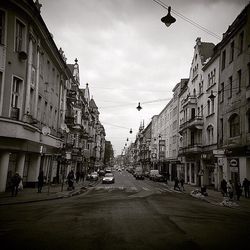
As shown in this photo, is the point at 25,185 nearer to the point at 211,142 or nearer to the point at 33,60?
the point at 33,60

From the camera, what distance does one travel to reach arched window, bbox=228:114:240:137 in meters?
29.6

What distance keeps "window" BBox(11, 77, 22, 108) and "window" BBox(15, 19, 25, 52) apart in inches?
85.6

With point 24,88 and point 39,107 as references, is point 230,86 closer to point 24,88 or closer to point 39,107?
point 39,107

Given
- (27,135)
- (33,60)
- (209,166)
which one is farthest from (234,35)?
(27,135)

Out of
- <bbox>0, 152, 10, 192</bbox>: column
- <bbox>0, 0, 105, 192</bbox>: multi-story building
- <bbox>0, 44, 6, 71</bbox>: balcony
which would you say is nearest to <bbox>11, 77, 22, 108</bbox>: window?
<bbox>0, 0, 105, 192</bbox>: multi-story building

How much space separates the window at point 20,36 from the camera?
22.5 metres

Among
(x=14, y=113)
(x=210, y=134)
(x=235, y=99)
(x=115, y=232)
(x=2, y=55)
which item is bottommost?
(x=115, y=232)

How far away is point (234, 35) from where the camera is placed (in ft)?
102

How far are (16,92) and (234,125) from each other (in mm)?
20288

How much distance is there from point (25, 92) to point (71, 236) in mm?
16641

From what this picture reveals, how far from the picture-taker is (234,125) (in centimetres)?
3088

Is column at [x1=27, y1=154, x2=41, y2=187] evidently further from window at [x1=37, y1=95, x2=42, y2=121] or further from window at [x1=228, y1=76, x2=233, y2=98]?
window at [x1=228, y1=76, x2=233, y2=98]

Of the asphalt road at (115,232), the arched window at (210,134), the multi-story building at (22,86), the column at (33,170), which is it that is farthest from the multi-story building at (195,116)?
the asphalt road at (115,232)

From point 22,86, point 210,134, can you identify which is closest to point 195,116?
point 210,134
